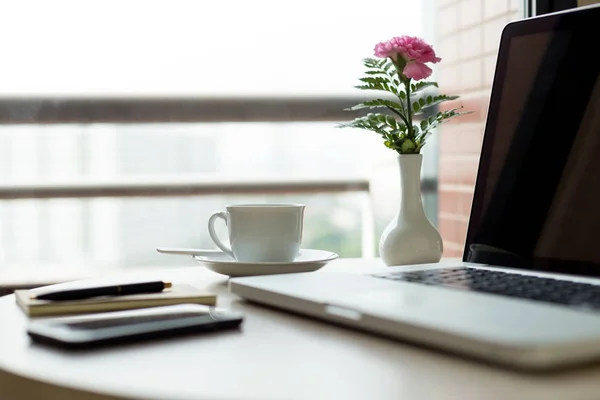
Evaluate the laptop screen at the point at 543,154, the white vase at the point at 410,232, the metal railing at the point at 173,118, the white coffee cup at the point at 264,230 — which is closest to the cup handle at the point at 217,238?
the white coffee cup at the point at 264,230

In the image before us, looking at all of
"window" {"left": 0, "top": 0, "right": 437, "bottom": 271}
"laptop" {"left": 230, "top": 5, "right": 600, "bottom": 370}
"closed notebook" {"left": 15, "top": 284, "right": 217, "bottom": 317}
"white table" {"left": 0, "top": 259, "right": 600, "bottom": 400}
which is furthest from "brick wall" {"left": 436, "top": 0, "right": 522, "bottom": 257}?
"white table" {"left": 0, "top": 259, "right": 600, "bottom": 400}

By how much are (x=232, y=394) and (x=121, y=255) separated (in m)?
1.66

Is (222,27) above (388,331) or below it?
above

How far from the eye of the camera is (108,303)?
29.7 inches

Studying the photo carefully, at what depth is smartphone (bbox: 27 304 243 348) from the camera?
1.95 ft

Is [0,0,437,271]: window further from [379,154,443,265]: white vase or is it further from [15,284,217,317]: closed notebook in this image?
[15,284,217,317]: closed notebook

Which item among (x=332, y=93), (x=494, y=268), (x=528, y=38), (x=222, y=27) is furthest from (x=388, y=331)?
(x=222, y=27)

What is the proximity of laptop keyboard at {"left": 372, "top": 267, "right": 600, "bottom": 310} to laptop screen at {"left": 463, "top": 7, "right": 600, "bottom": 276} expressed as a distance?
90 mm

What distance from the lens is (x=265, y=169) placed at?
2.12 m

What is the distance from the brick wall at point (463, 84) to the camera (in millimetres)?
1890

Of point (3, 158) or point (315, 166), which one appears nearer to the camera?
point (3, 158)

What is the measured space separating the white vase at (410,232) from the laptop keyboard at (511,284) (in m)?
0.19

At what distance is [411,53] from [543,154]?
27cm

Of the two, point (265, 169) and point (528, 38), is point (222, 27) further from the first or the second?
point (528, 38)
